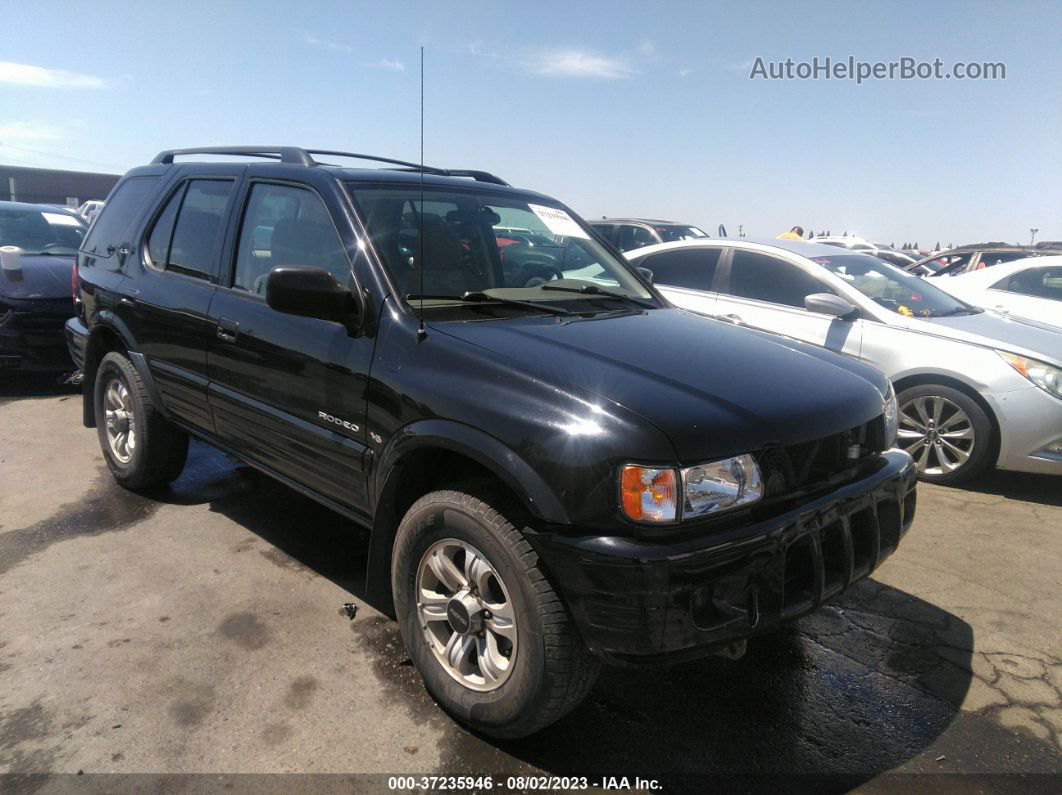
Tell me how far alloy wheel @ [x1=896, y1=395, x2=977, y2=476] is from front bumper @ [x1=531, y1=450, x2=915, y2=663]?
324cm

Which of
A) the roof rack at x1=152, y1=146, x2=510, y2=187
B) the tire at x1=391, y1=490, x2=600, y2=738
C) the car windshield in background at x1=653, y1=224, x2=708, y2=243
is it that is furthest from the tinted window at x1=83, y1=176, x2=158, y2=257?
the car windshield in background at x1=653, y1=224, x2=708, y2=243

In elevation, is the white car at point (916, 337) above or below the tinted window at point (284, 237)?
below

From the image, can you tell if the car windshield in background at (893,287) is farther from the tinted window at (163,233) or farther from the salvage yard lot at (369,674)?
the tinted window at (163,233)

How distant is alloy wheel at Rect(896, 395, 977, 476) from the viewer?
16.7 feet

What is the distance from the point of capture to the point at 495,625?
7.70ft

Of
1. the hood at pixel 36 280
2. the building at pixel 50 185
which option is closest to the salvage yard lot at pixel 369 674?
the hood at pixel 36 280

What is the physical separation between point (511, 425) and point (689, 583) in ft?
2.21

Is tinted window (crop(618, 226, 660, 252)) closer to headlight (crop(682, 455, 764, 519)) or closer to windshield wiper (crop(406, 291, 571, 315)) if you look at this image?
windshield wiper (crop(406, 291, 571, 315))

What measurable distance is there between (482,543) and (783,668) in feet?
4.79

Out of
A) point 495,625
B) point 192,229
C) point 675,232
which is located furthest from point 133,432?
A: point 675,232

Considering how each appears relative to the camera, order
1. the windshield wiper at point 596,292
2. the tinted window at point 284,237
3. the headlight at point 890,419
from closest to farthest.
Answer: the headlight at point 890,419, the tinted window at point 284,237, the windshield wiper at point 596,292

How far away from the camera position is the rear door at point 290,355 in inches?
113

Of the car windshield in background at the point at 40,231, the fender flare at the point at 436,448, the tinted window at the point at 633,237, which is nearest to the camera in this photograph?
the fender flare at the point at 436,448

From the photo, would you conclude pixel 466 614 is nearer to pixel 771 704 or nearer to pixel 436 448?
pixel 436 448
